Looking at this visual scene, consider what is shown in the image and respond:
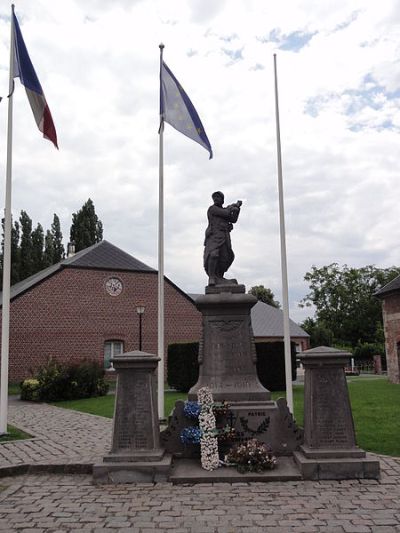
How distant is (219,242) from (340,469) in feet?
13.5

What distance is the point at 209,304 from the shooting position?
8133 millimetres

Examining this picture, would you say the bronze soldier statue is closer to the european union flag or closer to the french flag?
the european union flag

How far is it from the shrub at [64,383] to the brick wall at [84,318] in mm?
5812

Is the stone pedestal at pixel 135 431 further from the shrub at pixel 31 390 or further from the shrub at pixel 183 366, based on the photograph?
the shrub at pixel 183 366

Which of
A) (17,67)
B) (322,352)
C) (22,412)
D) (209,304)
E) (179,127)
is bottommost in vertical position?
(22,412)

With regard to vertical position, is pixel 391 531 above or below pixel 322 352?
below

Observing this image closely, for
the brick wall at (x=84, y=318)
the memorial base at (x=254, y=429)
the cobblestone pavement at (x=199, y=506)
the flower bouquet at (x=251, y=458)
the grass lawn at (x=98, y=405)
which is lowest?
the grass lawn at (x=98, y=405)

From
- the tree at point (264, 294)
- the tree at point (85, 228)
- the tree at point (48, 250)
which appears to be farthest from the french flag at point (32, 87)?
the tree at point (264, 294)

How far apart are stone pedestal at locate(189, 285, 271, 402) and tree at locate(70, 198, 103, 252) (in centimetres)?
3665

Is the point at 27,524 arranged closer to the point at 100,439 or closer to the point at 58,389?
the point at 100,439

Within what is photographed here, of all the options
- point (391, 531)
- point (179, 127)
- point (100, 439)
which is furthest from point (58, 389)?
point (391, 531)

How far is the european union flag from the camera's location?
11391 millimetres

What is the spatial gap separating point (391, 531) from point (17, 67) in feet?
34.1

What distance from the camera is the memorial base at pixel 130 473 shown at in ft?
20.9
